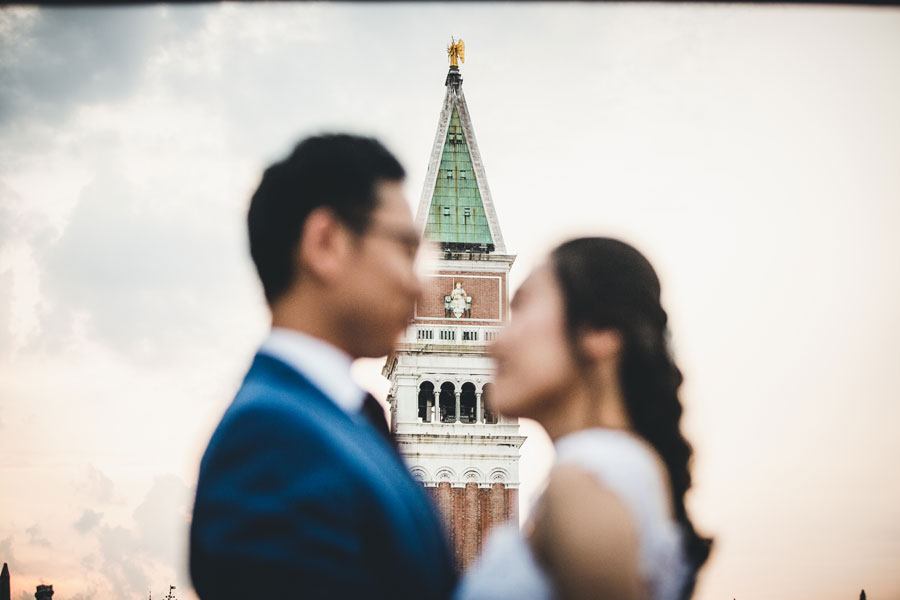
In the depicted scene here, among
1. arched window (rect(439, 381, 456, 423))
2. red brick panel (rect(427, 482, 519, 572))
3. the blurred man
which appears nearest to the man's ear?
the blurred man

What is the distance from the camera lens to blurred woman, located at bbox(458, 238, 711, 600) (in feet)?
9.05

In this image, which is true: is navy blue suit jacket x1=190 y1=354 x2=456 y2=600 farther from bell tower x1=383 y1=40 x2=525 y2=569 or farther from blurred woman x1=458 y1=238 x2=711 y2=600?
bell tower x1=383 y1=40 x2=525 y2=569

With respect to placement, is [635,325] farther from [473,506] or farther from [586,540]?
[473,506]

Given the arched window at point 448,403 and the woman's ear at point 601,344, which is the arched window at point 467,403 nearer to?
the arched window at point 448,403

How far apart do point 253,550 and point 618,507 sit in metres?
0.94

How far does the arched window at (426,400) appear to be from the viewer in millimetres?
50688

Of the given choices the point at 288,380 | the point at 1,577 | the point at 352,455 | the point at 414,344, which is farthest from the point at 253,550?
the point at 414,344

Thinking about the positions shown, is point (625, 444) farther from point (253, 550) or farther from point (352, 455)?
point (253, 550)

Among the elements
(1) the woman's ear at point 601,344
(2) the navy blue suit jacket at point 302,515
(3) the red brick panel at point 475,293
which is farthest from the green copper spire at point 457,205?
(2) the navy blue suit jacket at point 302,515

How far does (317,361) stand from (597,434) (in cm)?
82

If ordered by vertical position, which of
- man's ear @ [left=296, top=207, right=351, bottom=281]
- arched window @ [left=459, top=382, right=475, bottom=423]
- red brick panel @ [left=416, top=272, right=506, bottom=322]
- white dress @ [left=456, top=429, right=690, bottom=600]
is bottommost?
white dress @ [left=456, top=429, right=690, bottom=600]

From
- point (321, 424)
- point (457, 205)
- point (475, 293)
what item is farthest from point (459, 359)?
point (321, 424)

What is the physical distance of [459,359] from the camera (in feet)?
167

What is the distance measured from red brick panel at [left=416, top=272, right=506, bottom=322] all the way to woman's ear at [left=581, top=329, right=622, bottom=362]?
4844cm
